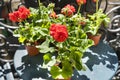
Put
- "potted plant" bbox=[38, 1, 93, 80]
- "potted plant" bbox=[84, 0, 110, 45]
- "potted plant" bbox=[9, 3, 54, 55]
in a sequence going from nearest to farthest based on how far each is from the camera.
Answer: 1. "potted plant" bbox=[38, 1, 93, 80]
2. "potted plant" bbox=[9, 3, 54, 55]
3. "potted plant" bbox=[84, 0, 110, 45]

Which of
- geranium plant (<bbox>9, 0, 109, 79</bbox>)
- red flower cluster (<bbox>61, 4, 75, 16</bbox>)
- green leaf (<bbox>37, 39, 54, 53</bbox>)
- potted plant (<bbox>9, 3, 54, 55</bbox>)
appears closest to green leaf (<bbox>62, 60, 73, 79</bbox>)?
geranium plant (<bbox>9, 0, 109, 79</bbox>)

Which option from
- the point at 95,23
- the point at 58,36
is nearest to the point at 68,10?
the point at 95,23

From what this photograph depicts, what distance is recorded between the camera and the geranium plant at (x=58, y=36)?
4.42 ft

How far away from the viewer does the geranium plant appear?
4.42ft

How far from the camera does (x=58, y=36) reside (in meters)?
1.27

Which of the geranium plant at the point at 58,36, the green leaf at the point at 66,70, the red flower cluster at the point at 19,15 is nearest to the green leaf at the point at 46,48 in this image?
the geranium plant at the point at 58,36

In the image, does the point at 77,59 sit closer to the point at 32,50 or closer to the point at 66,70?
the point at 66,70

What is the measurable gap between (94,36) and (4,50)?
672 millimetres

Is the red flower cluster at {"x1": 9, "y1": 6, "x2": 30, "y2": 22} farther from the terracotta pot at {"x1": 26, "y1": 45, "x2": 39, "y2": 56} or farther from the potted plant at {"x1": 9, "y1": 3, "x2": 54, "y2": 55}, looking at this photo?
the terracotta pot at {"x1": 26, "y1": 45, "x2": 39, "y2": 56}

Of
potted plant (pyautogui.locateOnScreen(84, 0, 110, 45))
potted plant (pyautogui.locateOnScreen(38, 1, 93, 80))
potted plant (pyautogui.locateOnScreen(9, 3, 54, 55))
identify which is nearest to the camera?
potted plant (pyautogui.locateOnScreen(38, 1, 93, 80))

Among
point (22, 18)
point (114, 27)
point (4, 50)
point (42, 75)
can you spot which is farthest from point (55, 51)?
point (114, 27)

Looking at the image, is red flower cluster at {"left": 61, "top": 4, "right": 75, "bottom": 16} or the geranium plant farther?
red flower cluster at {"left": 61, "top": 4, "right": 75, "bottom": 16}

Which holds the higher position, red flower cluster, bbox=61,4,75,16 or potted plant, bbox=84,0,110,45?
red flower cluster, bbox=61,4,75,16

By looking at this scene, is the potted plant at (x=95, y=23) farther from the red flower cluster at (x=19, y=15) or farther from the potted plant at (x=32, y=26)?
the red flower cluster at (x=19, y=15)
